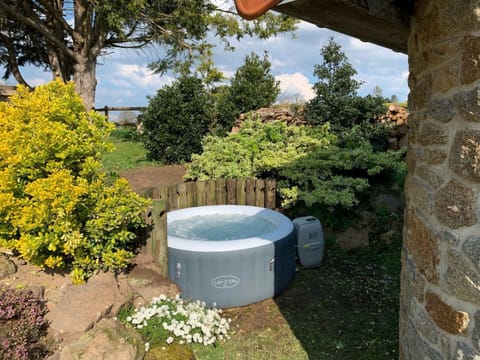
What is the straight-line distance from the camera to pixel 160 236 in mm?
3693

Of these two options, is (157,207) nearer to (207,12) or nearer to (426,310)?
(426,310)

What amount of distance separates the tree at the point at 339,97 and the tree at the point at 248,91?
218 cm

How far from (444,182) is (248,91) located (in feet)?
26.9

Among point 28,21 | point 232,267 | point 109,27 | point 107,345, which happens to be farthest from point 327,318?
point 28,21

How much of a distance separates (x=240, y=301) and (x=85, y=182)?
1.98 metres

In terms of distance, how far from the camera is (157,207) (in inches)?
144

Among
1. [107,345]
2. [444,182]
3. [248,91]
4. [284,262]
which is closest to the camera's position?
[444,182]

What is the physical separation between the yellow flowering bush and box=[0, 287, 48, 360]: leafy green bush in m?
0.41

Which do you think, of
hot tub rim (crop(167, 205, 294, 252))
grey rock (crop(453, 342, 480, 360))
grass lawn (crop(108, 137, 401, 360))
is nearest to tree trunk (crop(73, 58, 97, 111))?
hot tub rim (crop(167, 205, 294, 252))

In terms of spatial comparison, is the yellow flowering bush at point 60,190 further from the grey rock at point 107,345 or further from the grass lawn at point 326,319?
the grass lawn at point 326,319

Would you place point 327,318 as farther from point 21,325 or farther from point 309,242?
point 21,325

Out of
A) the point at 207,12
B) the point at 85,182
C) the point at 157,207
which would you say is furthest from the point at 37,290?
the point at 207,12

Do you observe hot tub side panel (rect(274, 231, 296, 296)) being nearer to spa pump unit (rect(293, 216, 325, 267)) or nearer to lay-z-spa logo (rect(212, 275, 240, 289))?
spa pump unit (rect(293, 216, 325, 267))

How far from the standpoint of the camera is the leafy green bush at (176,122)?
28.4 ft
